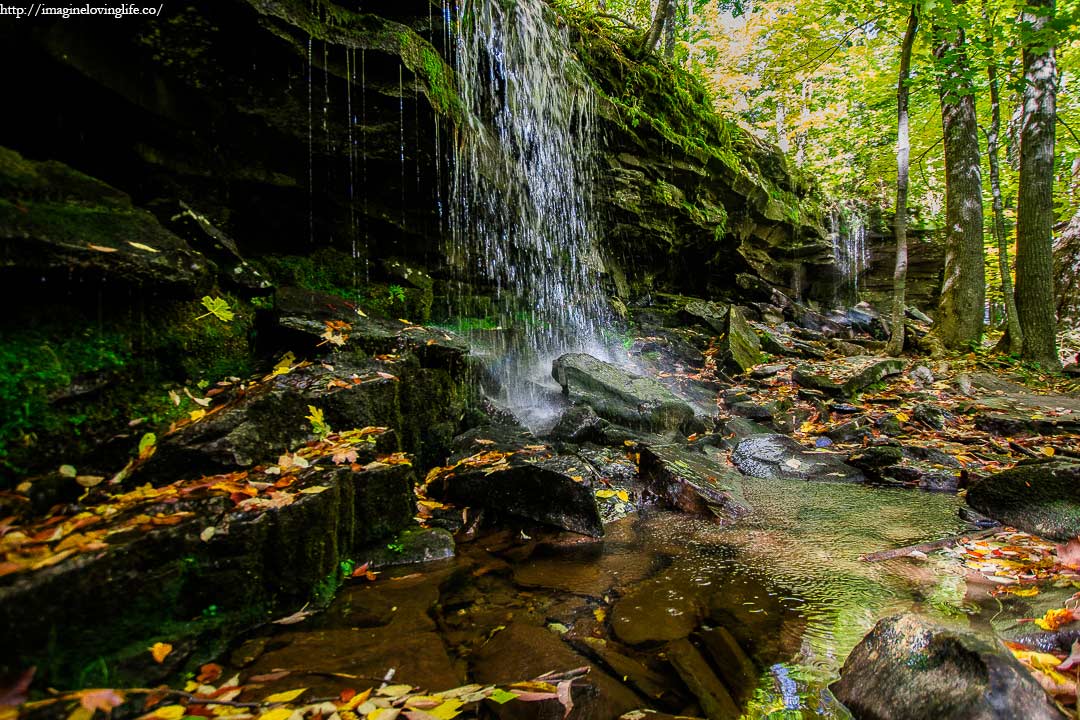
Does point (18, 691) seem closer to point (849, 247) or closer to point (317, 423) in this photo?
point (317, 423)

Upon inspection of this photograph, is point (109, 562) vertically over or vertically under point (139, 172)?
under

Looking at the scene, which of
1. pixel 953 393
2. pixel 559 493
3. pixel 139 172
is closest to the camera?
pixel 559 493

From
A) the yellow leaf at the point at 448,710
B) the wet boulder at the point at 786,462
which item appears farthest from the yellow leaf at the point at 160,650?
the wet boulder at the point at 786,462

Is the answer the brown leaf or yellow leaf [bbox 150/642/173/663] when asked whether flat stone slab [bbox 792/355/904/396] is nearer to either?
yellow leaf [bbox 150/642/173/663]

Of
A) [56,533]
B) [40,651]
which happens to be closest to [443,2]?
[56,533]

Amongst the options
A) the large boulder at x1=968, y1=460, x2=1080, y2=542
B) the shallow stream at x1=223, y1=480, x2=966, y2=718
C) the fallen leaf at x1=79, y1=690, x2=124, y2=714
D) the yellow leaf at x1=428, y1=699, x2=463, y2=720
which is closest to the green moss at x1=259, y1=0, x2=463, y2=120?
the shallow stream at x1=223, y1=480, x2=966, y2=718

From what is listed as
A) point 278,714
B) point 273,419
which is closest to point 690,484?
point 273,419

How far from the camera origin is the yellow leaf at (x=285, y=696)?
6.35ft

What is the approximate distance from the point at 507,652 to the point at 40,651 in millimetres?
1887

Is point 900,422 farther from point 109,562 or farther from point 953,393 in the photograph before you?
point 109,562

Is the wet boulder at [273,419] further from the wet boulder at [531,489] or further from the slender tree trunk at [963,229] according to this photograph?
the slender tree trunk at [963,229]

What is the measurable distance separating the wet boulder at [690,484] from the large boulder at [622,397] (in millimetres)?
1270

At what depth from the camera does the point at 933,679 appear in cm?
181

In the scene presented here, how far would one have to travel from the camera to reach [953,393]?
8.60 meters
